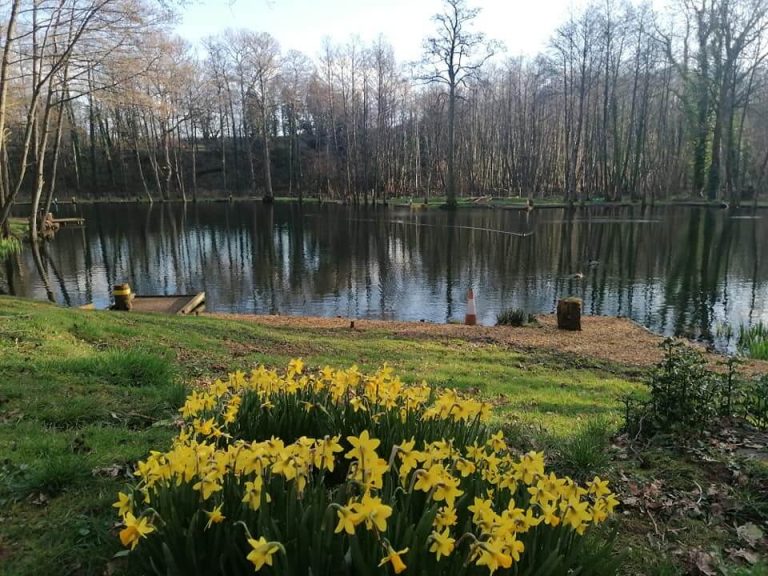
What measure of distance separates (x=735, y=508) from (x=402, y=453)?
7.45 ft

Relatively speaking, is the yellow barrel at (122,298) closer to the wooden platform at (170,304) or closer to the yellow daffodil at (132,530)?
the wooden platform at (170,304)

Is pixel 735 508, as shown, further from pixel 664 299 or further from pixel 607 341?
pixel 664 299

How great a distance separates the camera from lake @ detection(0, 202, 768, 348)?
16859 mm

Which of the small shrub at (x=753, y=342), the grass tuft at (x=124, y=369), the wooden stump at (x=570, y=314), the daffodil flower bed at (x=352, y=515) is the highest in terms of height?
the daffodil flower bed at (x=352, y=515)

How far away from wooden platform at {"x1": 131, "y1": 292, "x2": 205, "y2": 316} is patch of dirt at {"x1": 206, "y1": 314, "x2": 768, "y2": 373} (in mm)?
1371

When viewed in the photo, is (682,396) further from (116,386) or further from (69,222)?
(69,222)

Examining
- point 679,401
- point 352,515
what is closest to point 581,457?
point 679,401

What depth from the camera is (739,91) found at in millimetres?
51625

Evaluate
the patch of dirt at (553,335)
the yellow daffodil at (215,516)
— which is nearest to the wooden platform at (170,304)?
the patch of dirt at (553,335)

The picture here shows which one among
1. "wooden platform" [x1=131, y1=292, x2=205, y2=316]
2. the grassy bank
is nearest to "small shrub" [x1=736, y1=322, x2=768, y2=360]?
the grassy bank

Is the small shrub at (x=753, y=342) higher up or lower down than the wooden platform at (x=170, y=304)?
lower down

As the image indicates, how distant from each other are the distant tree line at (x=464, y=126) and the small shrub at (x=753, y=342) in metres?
37.1

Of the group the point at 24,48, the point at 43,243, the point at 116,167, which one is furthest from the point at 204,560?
the point at 116,167

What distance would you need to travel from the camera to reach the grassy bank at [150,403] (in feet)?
9.10
